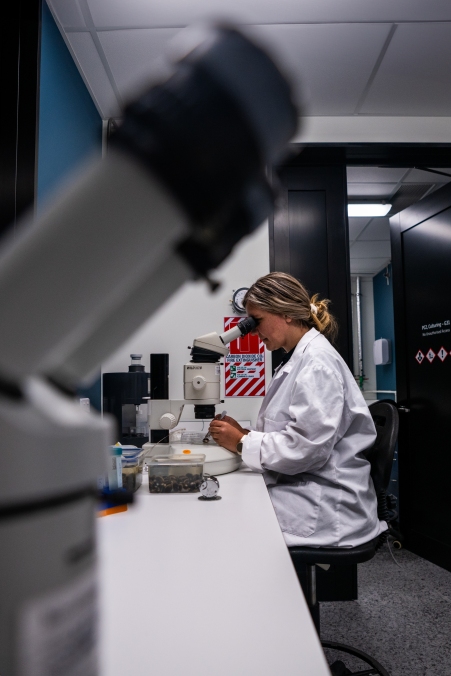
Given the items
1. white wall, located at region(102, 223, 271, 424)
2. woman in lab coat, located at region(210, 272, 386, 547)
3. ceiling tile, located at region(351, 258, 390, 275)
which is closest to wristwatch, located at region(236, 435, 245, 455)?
woman in lab coat, located at region(210, 272, 386, 547)

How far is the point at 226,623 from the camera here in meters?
0.60

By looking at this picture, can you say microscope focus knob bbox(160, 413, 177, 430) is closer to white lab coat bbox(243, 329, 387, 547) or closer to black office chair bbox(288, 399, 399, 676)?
white lab coat bbox(243, 329, 387, 547)

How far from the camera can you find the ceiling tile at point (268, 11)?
2.02 m

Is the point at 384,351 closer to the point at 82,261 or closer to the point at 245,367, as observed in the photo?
the point at 245,367

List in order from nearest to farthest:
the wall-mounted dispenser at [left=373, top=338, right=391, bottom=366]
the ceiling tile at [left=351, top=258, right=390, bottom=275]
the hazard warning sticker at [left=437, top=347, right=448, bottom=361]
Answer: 1. the hazard warning sticker at [left=437, top=347, right=448, bottom=361]
2. the wall-mounted dispenser at [left=373, top=338, right=391, bottom=366]
3. the ceiling tile at [left=351, top=258, right=390, bottom=275]

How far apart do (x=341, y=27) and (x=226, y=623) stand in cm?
239

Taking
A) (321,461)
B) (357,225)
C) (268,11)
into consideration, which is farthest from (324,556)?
(357,225)

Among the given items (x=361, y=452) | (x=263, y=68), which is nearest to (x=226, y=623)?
(x=263, y=68)

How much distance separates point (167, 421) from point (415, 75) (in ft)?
7.13

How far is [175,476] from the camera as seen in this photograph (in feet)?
4.31

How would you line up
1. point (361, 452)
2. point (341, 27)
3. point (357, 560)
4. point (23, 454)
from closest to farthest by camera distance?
1. point (23, 454)
2. point (357, 560)
3. point (361, 452)
4. point (341, 27)

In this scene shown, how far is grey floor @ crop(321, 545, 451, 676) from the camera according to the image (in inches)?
72.6

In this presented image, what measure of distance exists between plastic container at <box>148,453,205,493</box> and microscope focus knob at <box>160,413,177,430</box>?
35cm

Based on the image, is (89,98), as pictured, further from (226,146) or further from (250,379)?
(226,146)
